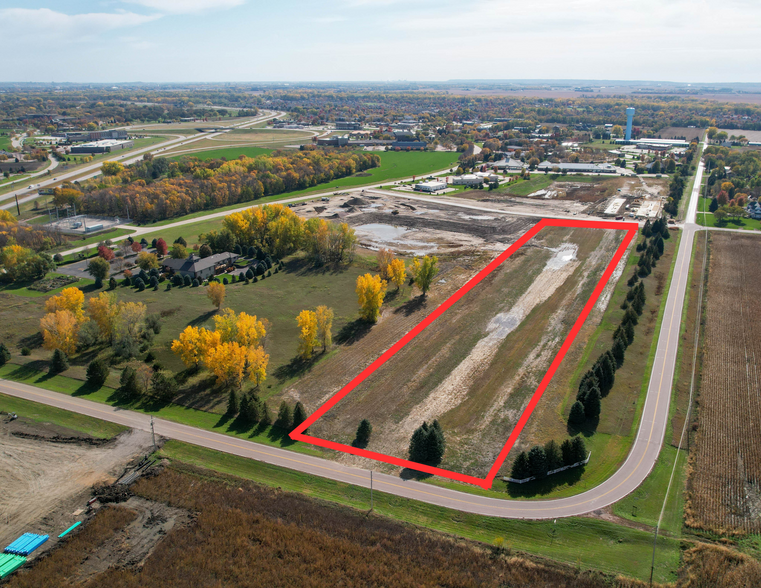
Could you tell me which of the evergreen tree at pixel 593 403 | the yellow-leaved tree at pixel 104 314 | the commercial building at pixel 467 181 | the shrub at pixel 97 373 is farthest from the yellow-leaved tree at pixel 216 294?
the commercial building at pixel 467 181

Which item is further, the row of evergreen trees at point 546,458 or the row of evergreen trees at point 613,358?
the row of evergreen trees at point 613,358

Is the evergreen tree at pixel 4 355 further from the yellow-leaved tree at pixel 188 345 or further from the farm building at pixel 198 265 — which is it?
the farm building at pixel 198 265

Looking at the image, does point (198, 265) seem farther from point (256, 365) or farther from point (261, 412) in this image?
point (261, 412)

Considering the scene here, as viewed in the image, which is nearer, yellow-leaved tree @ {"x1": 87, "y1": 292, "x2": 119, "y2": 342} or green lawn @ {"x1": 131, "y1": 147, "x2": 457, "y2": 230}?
yellow-leaved tree @ {"x1": 87, "y1": 292, "x2": 119, "y2": 342}

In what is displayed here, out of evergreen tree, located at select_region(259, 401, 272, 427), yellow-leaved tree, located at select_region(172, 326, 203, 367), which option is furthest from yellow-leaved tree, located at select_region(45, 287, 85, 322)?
evergreen tree, located at select_region(259, 401, 272, 427)

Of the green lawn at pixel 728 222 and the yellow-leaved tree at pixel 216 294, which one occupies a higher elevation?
the green lawn at pixel 728 222

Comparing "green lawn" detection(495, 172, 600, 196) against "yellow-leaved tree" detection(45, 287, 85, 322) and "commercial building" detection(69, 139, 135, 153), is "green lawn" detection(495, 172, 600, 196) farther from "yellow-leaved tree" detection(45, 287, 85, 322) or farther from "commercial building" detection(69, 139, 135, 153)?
"commercial building" detection(69, 139, 135, 153)
